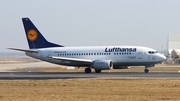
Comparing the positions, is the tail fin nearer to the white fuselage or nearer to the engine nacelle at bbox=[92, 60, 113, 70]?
the white fuselage

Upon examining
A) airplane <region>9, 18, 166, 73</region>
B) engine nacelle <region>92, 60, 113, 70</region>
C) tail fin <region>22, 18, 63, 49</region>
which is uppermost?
tail fin <region>22, 18, 63, 49</region>

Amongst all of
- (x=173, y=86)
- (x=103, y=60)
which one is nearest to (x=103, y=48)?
(x=103, y=60)

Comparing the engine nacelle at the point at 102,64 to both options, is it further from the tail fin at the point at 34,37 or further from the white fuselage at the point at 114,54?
the tail fin at the point at 34,37

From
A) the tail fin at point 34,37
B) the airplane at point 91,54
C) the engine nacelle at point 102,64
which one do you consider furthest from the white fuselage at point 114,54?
the tail fin at point 34,37

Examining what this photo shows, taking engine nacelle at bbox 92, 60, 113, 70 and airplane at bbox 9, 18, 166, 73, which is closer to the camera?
engine nacelle at bbox 92, 60, 113, 70

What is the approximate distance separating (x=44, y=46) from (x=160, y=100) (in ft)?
132

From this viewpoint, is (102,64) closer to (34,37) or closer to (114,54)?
(114,54)

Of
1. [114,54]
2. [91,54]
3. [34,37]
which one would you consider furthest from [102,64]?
[34,37]

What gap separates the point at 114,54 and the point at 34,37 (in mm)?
12065

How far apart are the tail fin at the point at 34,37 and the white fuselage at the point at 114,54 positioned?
144 cm

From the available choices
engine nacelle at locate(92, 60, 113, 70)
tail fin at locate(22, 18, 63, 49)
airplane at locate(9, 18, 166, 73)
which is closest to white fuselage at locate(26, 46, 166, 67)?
airplane at locate(9, 18, 166, 73)

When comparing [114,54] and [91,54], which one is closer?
[114,54]

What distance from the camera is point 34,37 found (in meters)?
63.2

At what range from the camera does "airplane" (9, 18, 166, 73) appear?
56906 millimetres
